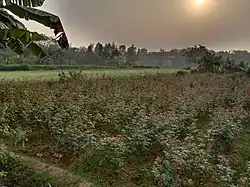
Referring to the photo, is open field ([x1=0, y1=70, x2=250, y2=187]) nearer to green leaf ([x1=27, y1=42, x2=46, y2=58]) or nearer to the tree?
green leaf ([x1=27, y1=42, x2=46, y2=58])

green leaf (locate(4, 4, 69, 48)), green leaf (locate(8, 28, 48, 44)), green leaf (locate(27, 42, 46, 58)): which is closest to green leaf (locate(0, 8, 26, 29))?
green leaf (locate(4, 4, 69, 48))

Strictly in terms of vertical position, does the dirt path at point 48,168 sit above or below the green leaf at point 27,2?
below

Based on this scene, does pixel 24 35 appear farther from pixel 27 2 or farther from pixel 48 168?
pixel 48 168

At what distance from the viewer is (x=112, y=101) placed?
809 cm

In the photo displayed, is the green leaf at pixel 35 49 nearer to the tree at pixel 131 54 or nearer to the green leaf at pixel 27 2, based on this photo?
the green leaf at pixel 27 2

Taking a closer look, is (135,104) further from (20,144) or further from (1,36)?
(1,36)

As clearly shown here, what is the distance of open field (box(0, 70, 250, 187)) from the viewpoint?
500 centimetres

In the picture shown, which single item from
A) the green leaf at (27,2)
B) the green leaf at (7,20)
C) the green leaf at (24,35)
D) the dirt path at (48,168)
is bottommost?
the dirt path at (48,168)

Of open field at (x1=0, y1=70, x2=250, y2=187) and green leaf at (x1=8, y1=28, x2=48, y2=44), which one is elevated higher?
green leaf at (x1=8, y1=28, x2=48, y2=44)

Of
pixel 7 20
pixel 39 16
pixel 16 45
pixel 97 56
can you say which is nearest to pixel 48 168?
pixel 16 45

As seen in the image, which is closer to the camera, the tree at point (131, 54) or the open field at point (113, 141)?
the open field at point (113, 141)

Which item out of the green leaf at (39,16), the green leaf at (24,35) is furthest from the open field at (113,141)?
the green leaf at (39,16)

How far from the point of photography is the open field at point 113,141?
5.00 metres

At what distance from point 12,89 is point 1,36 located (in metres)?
2.83
